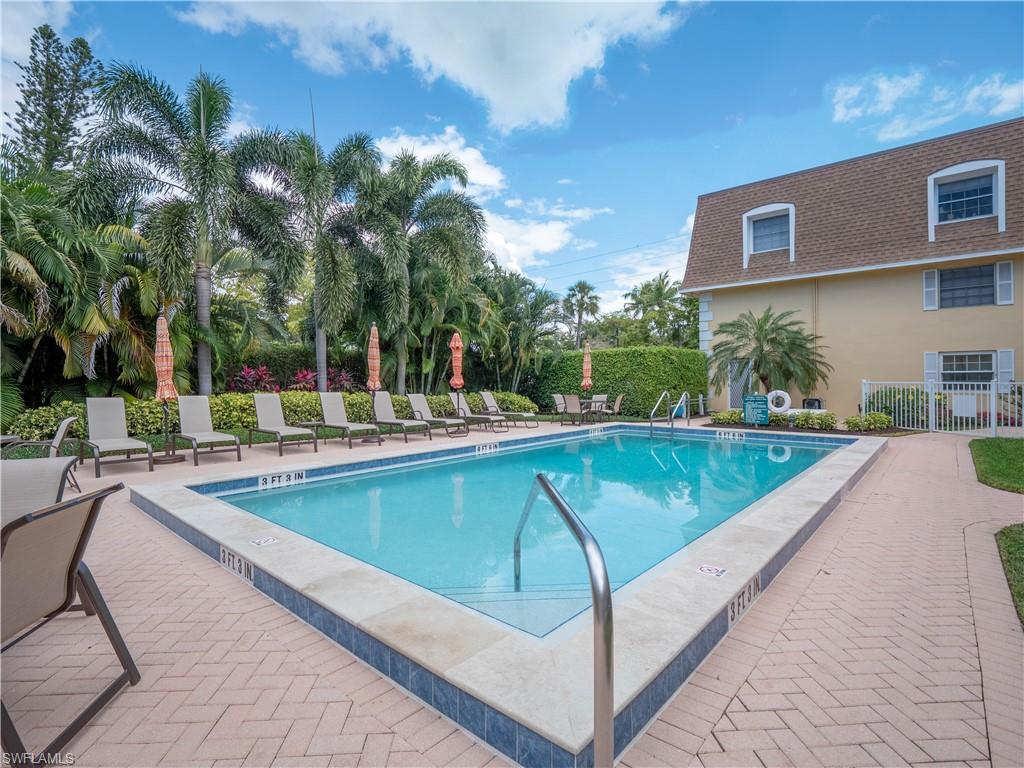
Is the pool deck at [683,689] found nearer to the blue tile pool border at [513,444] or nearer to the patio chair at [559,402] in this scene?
the blue tile pool border at [513,444]

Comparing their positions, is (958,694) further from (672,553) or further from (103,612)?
(103,612)

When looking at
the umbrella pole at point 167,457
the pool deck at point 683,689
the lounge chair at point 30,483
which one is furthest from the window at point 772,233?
the lounge chair at point 30,483

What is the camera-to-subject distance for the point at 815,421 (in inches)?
517

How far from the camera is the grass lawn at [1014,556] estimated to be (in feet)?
10.5

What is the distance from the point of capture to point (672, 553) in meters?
4.48

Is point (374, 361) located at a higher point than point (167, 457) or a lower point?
higher

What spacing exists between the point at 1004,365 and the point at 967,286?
2.44 m

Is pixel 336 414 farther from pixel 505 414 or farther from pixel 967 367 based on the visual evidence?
pixel 967 367

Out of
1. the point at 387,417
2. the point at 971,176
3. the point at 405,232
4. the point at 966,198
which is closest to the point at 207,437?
the point at 387,417

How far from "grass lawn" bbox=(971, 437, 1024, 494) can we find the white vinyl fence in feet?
6.43

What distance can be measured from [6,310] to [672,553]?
11.5 meters

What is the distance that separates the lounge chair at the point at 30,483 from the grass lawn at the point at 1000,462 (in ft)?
30.5

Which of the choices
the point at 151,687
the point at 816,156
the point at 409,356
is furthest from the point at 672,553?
the point at 816,156

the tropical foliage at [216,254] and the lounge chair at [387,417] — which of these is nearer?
the tropical foliage at [216,254]
